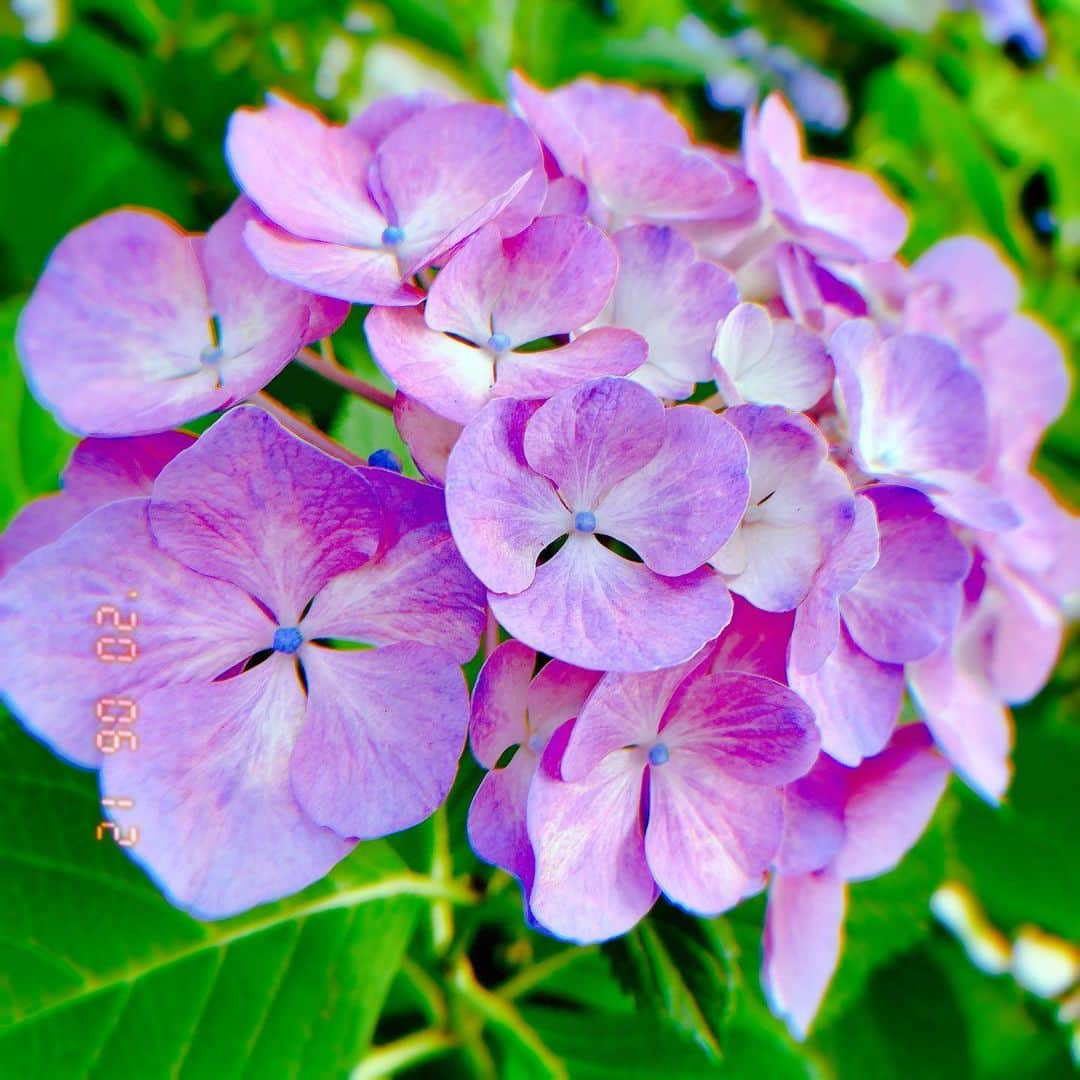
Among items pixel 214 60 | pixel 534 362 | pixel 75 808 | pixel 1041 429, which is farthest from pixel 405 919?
pixel 214 60

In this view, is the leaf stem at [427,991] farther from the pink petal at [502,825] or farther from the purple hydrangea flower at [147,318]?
the purple hydrangea flower at [147,318]

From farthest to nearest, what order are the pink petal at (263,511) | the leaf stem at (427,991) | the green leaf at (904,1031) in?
the green leaf at (904,1031) → the leaf stem at (427,991) → the pink petal at (263,511)

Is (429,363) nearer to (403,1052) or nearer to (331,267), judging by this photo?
(331,267)

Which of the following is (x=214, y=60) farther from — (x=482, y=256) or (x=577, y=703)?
(x=577, y=703)

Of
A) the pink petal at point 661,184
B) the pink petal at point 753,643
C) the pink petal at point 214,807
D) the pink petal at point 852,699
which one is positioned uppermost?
the pink petal at point 661,184

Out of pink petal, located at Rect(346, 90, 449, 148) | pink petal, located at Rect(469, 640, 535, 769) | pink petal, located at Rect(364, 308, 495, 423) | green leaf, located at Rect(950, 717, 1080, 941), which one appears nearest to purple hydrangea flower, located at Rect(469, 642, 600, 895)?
pink petal, located at Rect(469, 640, 535, 769)

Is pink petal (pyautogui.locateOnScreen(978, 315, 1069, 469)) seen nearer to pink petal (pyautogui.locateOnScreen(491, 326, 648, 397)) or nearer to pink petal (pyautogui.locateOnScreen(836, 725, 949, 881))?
pink petal (pyautogui.locateOnScreen(836, 725, 949, 881))

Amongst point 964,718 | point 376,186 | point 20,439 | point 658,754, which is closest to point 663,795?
point 658,754

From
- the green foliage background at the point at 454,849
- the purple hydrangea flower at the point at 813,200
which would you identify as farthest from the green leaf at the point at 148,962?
the purple hydrangea flower at the point at 813,200
